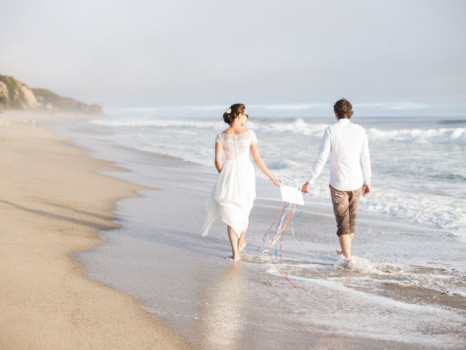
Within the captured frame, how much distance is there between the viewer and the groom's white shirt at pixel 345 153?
6.18 metres

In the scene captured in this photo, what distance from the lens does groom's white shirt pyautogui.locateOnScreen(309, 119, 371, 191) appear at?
20.3 ft

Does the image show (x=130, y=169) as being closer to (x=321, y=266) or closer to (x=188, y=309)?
(x=321, y=266)

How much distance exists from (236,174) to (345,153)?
4.10 feet

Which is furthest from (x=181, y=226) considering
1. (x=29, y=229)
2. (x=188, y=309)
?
(x=188, y=309)

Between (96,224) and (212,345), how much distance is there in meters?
4.42

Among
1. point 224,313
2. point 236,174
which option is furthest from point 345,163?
point 224,313

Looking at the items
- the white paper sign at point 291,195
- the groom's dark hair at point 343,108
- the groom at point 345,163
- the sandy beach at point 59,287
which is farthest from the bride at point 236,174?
the sandy beach at point 59,287

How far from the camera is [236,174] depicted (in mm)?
6422

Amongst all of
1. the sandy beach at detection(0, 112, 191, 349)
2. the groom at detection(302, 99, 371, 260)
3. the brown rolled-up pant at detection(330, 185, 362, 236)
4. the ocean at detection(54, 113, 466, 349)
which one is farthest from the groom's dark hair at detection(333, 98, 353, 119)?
the sandy beach at detection(0, 112, 191, 349)

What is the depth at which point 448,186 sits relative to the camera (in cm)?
1323

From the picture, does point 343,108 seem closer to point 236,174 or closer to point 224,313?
point 236,174

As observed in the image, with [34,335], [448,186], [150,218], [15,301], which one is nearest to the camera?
[34,335]

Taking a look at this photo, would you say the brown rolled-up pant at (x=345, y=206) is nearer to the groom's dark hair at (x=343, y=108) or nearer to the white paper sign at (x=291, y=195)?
the white paper sign at (x=291, y=195)

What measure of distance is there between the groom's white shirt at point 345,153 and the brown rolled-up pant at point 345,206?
0.21ft
